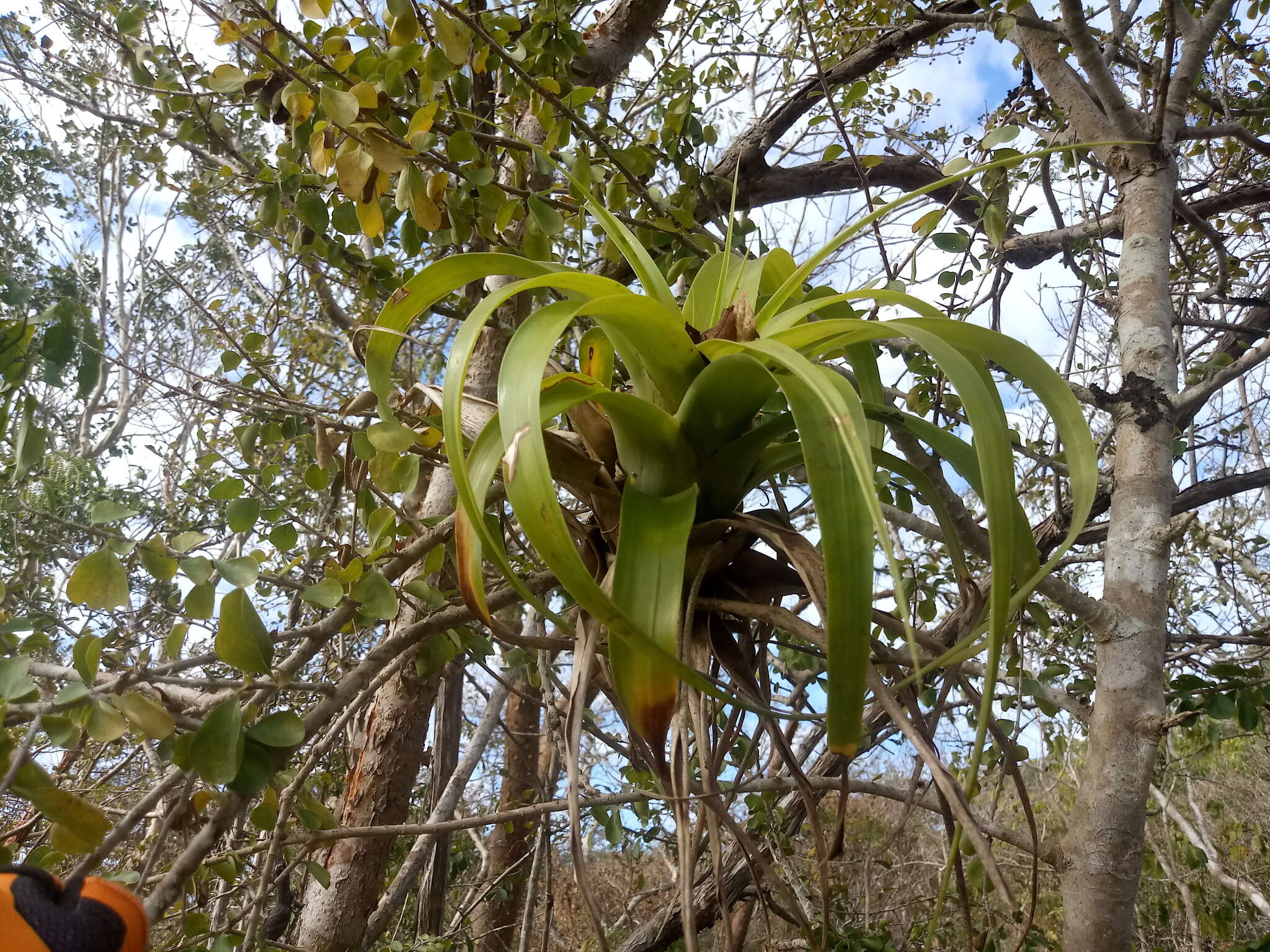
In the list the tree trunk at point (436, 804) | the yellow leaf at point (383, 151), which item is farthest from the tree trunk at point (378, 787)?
the yellow leaf at point (383, 151)

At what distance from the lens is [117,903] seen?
44 centimetres

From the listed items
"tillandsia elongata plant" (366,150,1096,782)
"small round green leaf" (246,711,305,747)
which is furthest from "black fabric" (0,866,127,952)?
"tillandsia elongata plant" (366,150,1096,782)

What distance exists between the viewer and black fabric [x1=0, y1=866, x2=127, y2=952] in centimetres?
40

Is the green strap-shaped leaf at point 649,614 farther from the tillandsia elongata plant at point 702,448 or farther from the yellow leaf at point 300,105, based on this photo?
the yellow leaf at point 300,105

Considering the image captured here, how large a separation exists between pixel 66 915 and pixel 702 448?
1.63 feet

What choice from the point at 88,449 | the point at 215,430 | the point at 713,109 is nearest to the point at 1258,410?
the point at 713,109

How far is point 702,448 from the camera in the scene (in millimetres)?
619

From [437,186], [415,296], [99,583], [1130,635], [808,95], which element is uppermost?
[808,95]

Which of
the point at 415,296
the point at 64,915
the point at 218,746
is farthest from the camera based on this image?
the point at 415,296

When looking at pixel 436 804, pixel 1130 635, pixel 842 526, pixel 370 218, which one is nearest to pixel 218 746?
pixel 842 526

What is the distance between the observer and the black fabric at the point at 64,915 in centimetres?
40

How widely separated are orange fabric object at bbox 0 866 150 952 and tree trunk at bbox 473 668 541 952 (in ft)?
3.98

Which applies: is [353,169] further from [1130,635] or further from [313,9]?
[1130,635]

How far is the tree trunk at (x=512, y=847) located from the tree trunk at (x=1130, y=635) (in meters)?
1.10
